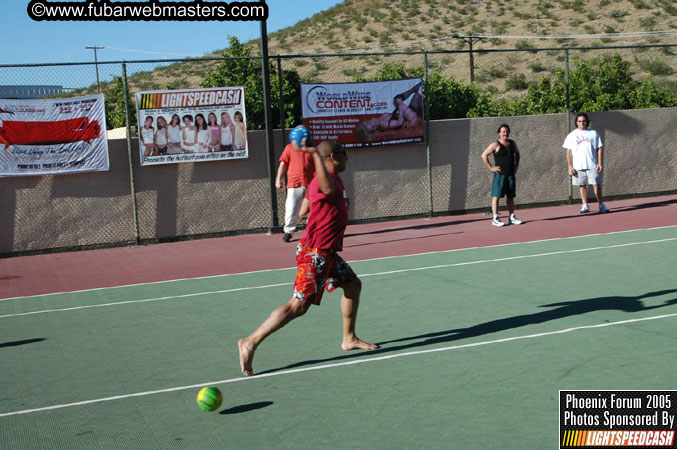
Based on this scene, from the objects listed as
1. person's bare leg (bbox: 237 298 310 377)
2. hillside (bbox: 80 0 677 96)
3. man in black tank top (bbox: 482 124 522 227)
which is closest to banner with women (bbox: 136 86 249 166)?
man in black tank top (bbox: 482 124 522 227)

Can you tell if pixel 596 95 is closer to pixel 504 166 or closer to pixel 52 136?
pixel 504 166

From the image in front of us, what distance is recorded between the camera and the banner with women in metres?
15.1

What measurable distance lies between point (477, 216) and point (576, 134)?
8.52 feet

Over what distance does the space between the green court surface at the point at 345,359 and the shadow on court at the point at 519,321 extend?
0.10 ft

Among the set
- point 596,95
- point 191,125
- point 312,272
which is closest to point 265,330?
point 312,272

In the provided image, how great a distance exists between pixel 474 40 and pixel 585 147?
48228mm

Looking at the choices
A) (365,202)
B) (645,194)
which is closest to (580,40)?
(645,194)

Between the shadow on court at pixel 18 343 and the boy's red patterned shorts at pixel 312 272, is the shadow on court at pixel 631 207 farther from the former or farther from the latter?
the shadow on court at pixel 18 343

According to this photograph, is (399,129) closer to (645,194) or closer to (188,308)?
(645,194)

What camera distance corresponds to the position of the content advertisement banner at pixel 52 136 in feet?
47.0

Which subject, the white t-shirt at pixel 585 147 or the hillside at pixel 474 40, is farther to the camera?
the hillside at pixel 474 40

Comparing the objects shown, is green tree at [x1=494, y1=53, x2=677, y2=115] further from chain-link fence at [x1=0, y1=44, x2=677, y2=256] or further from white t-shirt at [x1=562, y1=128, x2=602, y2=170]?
white t-shirt at [x1=562, y1=128, x2=602, y2=170]

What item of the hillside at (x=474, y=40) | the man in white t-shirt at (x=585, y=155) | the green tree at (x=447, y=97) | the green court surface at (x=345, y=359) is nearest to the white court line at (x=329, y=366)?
the green court surface at (x=345, y=359)

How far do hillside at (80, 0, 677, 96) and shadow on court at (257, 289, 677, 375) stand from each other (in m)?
41.0
